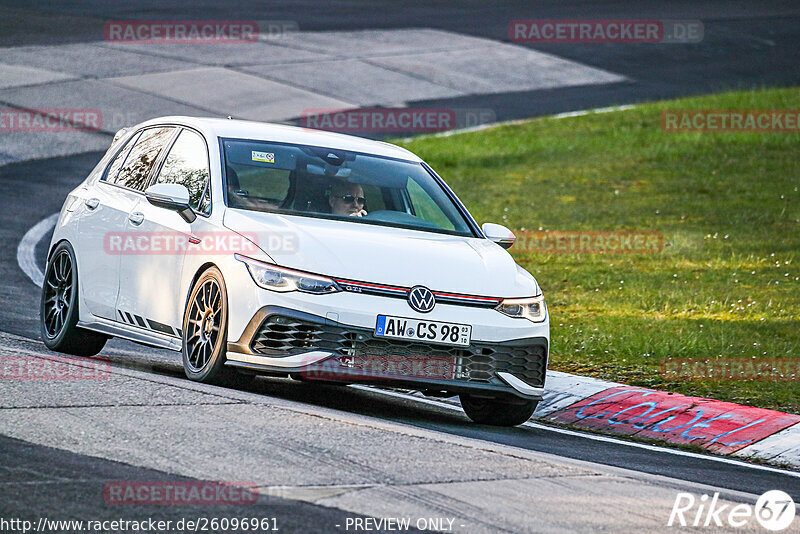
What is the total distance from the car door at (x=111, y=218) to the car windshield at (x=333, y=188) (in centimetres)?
88

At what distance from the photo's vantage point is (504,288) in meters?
8.52

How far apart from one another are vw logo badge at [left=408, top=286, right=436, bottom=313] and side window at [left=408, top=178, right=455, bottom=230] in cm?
129

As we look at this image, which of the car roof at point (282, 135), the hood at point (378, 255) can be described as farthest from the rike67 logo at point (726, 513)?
the car roof at point (282, 135)

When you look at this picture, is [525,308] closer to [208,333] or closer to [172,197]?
[208,333]

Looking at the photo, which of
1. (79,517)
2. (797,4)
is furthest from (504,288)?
(797,4)

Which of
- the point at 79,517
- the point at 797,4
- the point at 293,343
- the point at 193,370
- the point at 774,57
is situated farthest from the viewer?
the point at 797,4

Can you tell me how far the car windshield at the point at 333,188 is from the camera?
9023 mm

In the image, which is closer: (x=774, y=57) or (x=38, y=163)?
(x=38, y=163)

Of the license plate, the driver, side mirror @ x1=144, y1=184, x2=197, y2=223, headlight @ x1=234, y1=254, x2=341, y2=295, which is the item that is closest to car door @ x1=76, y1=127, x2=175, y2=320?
side mirror @ x1=144, y1=184, x2=197, y2=223

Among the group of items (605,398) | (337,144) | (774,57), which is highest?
(774,57)

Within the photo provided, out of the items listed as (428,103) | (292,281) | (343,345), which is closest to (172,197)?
(292,281)

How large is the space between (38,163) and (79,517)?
1648 cm

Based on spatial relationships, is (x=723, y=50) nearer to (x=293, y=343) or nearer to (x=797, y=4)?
(x=797, y=4)

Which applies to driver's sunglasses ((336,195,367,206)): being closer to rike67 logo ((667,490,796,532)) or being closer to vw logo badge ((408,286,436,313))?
vw logo badge ((408,286,436,313))
